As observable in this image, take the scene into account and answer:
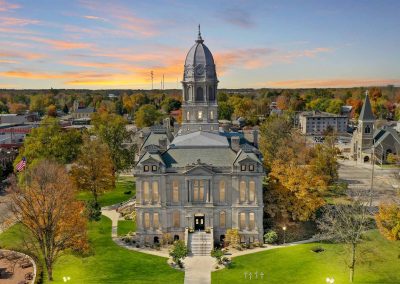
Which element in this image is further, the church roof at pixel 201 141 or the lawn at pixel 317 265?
the church roof at pixel 201 141

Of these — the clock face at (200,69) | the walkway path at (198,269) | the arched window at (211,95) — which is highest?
the clock face at (200,69)

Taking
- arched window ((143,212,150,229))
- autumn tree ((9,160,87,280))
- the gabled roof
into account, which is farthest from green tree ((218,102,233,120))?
autumn tree ((9,160,87,280))

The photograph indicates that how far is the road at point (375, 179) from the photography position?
83.4 m

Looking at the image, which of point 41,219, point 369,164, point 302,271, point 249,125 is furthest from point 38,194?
point 249,125

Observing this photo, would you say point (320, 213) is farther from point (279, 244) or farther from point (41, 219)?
point (41, 219)

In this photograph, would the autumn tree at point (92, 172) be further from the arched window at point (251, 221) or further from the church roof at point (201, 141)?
the arched window at point (251, 221)

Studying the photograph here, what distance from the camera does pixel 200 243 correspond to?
5888cm

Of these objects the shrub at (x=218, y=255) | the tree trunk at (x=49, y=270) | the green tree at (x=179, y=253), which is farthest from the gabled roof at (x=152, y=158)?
the tree trunk at (x=49, y=270)

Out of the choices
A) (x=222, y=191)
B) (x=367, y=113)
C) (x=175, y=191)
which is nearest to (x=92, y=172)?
(x=175, y=191)

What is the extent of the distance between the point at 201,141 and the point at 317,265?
1066 inches

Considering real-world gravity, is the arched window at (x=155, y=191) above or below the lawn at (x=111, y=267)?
above

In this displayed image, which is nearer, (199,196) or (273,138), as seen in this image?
(199,196)

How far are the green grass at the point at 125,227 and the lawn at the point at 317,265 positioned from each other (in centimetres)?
1963

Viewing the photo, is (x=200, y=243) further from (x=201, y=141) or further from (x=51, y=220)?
(x=51, y=220)
